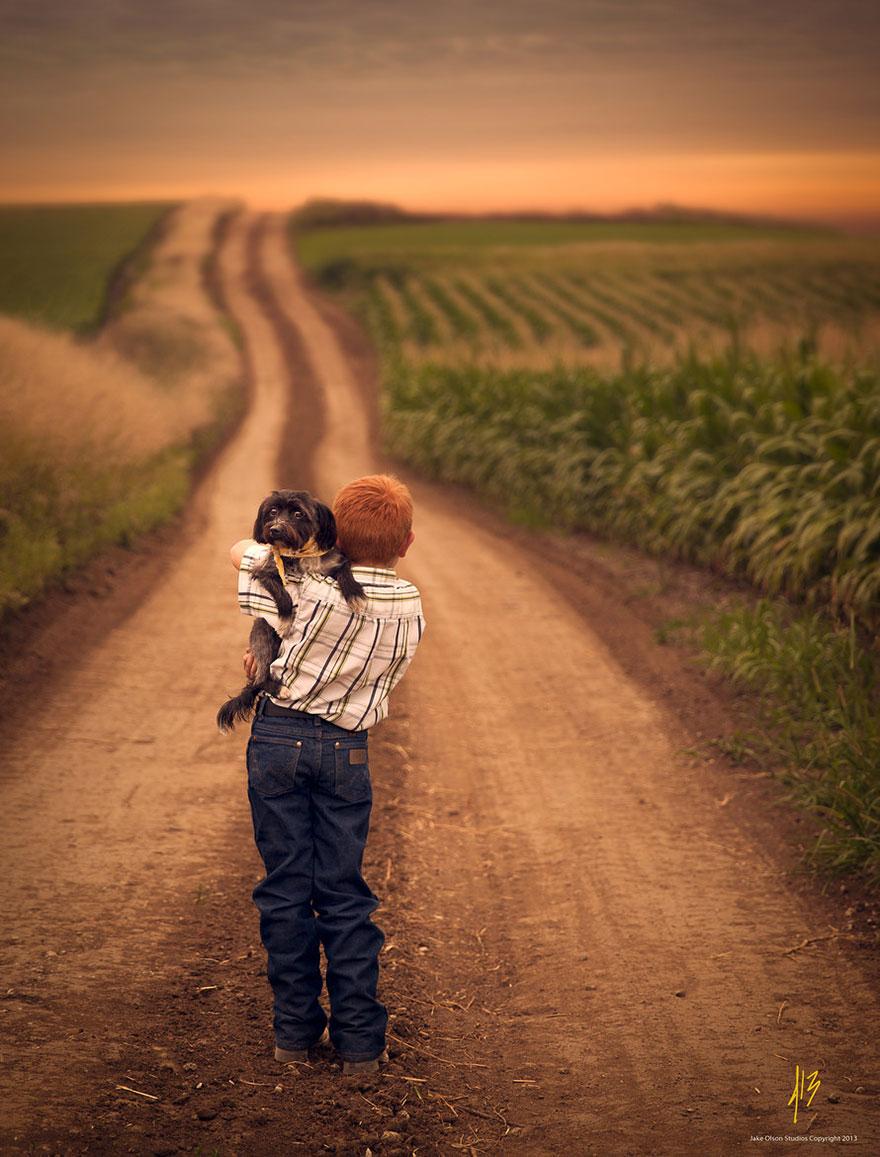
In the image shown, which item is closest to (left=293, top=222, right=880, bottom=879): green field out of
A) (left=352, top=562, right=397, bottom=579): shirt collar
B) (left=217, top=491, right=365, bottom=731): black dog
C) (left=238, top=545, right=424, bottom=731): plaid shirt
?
(left=238, top=545, right=424, bottom=731): plaid shirt

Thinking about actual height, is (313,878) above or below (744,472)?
below

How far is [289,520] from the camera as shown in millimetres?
3168

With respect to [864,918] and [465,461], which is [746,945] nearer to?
[864,918]

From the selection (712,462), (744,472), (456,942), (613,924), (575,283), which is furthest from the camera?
(575,283)

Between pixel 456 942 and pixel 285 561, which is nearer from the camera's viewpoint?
pixel 285 561

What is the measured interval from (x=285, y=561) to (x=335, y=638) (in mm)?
293

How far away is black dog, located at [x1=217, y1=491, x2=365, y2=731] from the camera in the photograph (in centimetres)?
318

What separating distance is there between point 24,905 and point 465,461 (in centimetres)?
1393

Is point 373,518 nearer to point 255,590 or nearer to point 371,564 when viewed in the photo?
point 371,564

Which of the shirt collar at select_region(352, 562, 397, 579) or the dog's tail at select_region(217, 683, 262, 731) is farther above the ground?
the shirt collar at select_region(352, 562, 397, 579)

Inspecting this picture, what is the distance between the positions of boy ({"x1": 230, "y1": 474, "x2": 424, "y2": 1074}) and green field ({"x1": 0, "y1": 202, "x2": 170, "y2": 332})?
71.1 feet

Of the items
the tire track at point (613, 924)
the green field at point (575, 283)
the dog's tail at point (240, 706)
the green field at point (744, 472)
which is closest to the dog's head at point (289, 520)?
the dog's tail at point (240, 706)

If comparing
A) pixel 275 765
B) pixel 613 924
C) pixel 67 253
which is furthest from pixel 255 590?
pixel 67 253

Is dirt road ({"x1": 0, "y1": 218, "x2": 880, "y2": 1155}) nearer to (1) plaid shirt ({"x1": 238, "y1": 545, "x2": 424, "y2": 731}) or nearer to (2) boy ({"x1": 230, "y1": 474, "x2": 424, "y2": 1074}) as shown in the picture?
(2) boy ({"x1": 230, "y1": 474, "x2": 424, "y2": 1074})
